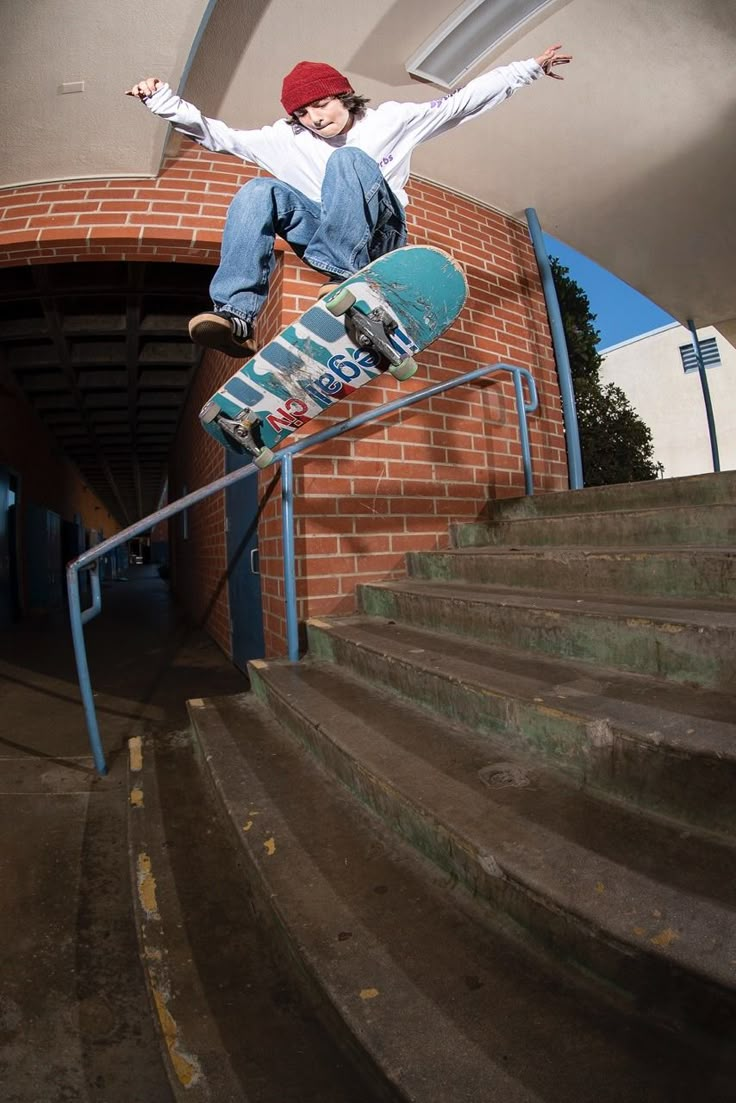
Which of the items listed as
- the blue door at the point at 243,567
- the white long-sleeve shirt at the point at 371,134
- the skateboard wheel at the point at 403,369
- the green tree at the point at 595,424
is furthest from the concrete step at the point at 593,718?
the green tree at the point at 595,424

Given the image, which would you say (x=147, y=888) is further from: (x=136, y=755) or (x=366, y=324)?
(x=366, y=324)

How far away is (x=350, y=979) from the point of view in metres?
0.84

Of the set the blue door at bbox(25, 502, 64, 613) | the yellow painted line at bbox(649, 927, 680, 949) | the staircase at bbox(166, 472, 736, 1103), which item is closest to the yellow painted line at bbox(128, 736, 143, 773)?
the staircase at bbox(166, 472, 736, 1103)

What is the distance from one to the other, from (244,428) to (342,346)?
0.61 meters

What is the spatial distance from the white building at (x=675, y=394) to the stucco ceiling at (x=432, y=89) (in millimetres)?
16490

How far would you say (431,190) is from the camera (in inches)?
131

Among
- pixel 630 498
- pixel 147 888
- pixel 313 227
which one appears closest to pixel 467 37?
pixel 313 227

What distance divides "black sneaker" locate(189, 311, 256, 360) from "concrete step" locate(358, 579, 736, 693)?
1.33 metres

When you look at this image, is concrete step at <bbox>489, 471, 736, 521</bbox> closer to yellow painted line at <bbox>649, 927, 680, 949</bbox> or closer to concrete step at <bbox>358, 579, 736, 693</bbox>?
concrete step at <bbox>358, 579, 736, 693</bbox>

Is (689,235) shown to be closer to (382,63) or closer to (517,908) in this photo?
(382,63)

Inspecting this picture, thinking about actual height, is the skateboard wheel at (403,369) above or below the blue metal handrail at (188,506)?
above

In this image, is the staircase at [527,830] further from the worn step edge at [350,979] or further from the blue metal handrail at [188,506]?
the blue metal handrail at [188,506]

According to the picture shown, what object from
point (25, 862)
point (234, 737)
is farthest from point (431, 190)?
point (25, 862)

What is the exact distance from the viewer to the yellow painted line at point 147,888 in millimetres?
1192
